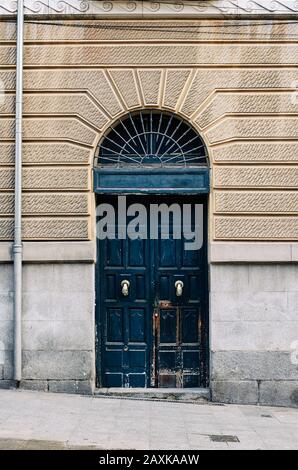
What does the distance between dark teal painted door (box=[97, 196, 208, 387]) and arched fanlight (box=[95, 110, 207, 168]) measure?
0.60 meters

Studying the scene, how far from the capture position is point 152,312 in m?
11.1

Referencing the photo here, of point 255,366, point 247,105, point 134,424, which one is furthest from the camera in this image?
point 247,105

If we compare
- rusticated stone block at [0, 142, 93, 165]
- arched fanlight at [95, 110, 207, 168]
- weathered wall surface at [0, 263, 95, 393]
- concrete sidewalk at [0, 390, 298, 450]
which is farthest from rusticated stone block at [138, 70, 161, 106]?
concrete sidewalk at [0, 390, 298, 450]

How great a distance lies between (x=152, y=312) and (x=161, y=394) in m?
1.33

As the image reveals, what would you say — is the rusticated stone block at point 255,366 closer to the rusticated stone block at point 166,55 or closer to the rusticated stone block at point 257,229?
the rusticated stone block at point 257,229

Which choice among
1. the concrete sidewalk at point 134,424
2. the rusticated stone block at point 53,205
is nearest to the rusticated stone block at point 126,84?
the rusticated stone block at point 53,205

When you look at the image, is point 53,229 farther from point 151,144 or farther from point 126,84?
point 126,84

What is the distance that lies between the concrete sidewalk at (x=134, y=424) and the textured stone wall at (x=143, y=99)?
265 centimetres

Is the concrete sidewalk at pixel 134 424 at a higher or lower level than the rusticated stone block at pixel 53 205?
lower

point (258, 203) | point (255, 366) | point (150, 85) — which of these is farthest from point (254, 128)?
point (255, 366)

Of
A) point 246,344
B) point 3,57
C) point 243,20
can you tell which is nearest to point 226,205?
point 246,344

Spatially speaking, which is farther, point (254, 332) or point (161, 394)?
point (161, 394)

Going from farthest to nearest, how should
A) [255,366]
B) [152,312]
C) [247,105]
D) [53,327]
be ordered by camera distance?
1. [152,312]
2. [247,105]
3. [53,327]
4. [255,366]

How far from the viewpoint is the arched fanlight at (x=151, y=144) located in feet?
36.6
